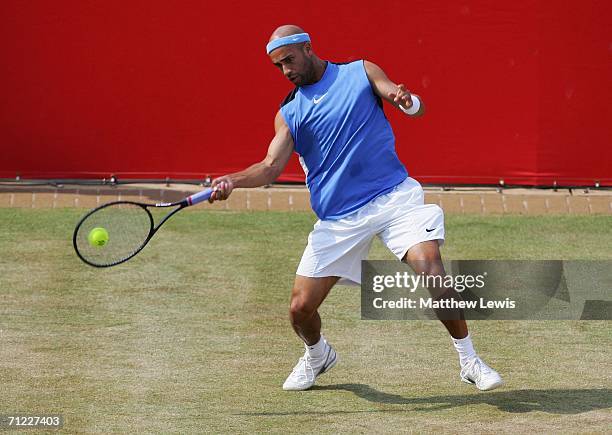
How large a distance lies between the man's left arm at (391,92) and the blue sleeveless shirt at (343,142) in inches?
1.6

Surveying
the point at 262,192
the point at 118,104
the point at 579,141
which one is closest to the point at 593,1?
the point at 579,141

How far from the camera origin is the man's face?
24.9 feet

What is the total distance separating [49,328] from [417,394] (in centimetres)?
273

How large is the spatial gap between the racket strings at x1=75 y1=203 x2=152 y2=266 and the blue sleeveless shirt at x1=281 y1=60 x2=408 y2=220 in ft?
3.18

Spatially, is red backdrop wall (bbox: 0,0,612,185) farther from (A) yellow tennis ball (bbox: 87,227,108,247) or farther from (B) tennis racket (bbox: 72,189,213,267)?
(A) yellow tennis ball (bbox: 87,227,108,247)

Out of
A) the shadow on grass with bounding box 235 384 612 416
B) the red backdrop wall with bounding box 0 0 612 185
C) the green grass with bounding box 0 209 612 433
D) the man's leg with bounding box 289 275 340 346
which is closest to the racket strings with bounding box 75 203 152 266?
the green grass with bounding box 0 209 612 433

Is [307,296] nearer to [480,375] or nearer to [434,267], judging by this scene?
[434,267]

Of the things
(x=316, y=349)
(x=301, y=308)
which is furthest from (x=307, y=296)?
(x=316, y=349)

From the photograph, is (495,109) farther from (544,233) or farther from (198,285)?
(198,285)

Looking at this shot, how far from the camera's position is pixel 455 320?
7477mm

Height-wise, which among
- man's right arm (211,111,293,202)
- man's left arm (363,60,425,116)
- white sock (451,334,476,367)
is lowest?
white sock (451,334,476,367)

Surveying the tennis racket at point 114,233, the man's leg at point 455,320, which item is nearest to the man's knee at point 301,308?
the man's leg at point 455,320

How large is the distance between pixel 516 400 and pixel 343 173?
5.05 feet

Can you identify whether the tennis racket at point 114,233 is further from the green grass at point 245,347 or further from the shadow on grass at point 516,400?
the shadow on grass at point 516,400
